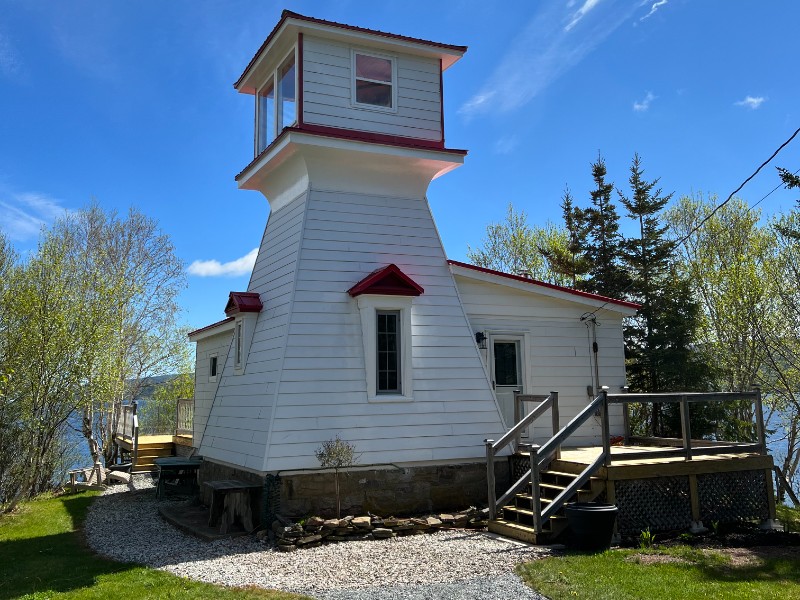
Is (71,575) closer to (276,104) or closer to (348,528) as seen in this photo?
(348,528)

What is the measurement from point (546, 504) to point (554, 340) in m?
4.25

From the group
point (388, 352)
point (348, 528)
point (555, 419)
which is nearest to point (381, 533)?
point (348, 528)

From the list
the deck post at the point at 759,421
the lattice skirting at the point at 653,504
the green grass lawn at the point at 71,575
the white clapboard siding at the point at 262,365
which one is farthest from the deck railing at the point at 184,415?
the deck post at the point at 759,421

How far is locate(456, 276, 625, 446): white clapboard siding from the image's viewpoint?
12.1 metres

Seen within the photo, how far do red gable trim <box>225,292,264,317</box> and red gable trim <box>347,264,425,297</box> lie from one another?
182 centimetres

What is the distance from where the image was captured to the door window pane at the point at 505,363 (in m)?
12.2

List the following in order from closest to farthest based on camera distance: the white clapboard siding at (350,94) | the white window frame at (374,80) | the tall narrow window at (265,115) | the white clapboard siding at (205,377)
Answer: the white clapboard siding at (350,94)
the white window frame at (374,80)
the tall narrow window at (265,115)
the white clapboard siding at (205,377)

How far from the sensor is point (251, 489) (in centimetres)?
936

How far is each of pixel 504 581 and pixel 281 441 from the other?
3.96 m

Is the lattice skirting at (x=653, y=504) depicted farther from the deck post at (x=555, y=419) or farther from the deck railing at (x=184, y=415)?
the deck railing at (x=184, y=415)

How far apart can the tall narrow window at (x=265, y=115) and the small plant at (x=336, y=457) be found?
5.66 m

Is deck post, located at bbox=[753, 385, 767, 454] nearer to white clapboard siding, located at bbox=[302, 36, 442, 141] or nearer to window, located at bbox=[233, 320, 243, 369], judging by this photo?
white clapboard siding, located at bbox=[302, 36, 442, 141]

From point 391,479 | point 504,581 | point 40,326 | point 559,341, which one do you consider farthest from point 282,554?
point 40,326

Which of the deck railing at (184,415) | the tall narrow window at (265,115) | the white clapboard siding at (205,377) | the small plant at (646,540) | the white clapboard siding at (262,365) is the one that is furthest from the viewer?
the deck railing at (184,415)
